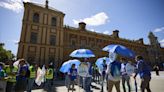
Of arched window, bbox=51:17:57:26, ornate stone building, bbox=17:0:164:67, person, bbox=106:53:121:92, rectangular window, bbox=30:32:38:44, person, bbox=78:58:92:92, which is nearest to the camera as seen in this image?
person, bbox=106:53:121:92

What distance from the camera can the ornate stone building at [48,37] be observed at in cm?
2711

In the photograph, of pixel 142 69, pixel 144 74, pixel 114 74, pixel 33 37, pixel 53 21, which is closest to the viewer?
pixel 114 74

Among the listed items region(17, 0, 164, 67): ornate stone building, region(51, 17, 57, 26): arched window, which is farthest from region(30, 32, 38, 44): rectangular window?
region(51, 17, 57, 26): arched window

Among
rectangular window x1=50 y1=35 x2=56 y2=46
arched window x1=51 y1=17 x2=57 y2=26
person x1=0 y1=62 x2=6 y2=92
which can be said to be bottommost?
person x1=0 y1=62 x2=6 y2=92

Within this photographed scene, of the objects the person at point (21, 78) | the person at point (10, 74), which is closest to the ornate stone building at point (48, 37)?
the person at point (10, 74)

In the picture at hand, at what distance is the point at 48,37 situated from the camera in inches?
1155

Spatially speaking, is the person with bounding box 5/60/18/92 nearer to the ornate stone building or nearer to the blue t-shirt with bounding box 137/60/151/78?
the blue t-shirt with bounding box 137/60/151/78

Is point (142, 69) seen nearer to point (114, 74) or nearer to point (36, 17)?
point (114, 74)

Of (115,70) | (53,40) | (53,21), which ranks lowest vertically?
(115,70)

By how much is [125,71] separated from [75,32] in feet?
82.6

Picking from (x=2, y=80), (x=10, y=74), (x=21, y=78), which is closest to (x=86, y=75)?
(x=21, y=78)

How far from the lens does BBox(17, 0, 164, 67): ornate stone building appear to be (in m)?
27.1

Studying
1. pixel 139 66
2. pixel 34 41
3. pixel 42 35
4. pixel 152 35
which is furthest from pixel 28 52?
pixel 152 35

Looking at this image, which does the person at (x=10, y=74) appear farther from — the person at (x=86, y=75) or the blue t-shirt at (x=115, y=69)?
the blue t-shirt at (x=115, y=69)
